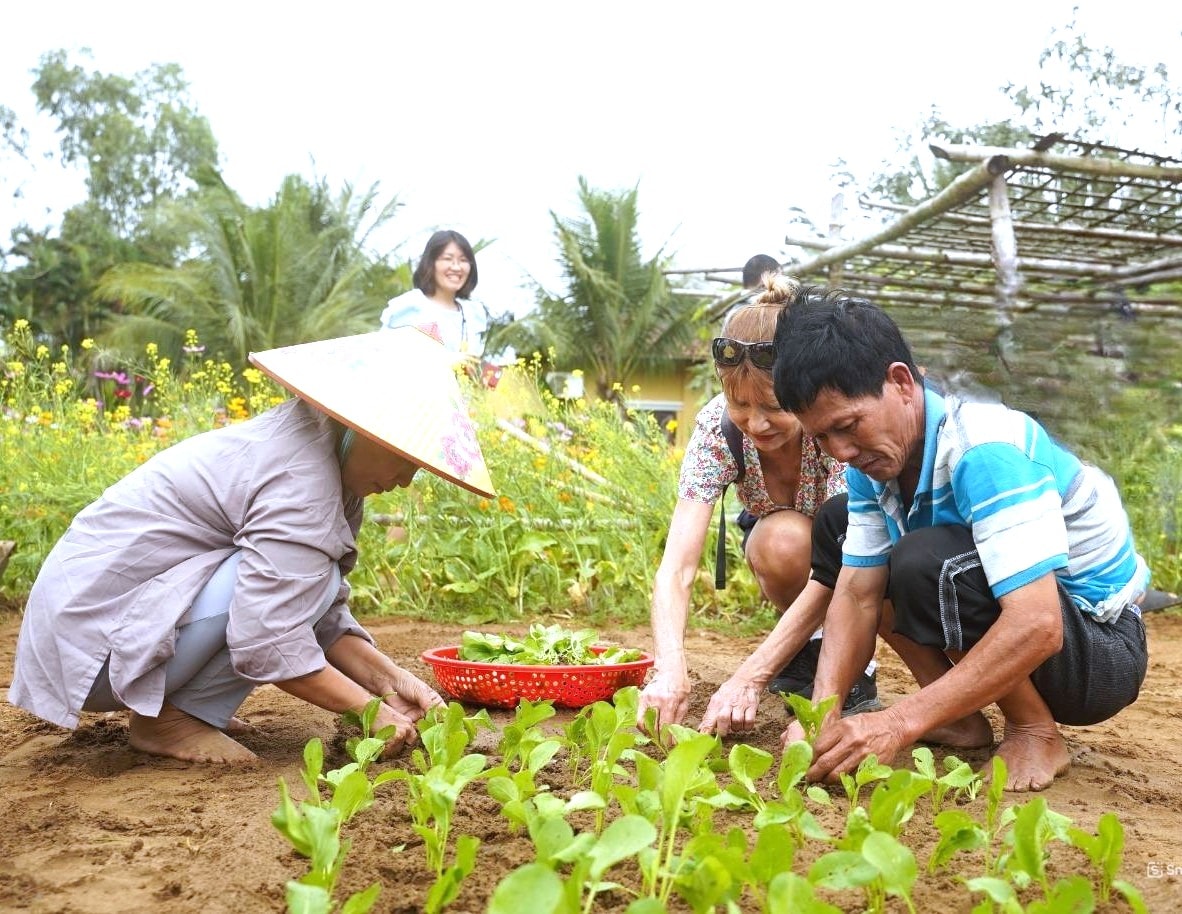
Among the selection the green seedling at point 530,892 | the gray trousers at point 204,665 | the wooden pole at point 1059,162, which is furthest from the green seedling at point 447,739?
the wooden pole at point 1059,162

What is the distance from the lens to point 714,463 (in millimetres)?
3070

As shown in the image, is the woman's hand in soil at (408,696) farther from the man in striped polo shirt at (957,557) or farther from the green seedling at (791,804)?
the green seedling at (791,804)

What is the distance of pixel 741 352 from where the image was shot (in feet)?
8.57

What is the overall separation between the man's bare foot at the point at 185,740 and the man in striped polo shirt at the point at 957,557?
123 cm

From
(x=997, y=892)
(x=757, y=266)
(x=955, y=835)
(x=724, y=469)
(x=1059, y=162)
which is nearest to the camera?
(x=997, y=892)

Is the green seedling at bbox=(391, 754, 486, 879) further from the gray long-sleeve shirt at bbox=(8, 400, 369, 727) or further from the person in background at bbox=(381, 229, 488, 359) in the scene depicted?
the person in background at bbox=(381, 229, 488, 359)

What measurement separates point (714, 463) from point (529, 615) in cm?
Answer: 214

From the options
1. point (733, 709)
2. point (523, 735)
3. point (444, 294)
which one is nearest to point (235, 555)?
point (523, 735)

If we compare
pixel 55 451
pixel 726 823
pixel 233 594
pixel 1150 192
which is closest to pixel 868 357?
pixel 726 823

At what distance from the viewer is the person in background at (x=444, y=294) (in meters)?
5.59

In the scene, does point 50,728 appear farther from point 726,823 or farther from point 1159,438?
point 1159,438

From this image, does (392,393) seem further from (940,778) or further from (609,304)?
(609,304)

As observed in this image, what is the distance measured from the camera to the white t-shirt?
5547 millimetres

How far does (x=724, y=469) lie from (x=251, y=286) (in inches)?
806
